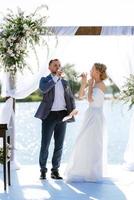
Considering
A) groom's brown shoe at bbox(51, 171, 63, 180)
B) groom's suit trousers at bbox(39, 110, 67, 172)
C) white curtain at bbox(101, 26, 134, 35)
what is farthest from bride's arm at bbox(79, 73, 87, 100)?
white curtain at bbox(101, 26, 134, 35)

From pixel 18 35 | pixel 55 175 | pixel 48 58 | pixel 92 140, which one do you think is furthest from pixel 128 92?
pixel 18 35

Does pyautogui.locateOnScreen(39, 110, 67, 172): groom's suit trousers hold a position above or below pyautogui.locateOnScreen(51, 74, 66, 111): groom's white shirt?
below

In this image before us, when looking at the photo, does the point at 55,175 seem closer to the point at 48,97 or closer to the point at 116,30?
the point at 48,97

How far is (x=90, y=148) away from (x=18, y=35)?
1.56 meters

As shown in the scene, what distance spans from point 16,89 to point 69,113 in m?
1.13

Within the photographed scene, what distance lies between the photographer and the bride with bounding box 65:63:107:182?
19.7ft

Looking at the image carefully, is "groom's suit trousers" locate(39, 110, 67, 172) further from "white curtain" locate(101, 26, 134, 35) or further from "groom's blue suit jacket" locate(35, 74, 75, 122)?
"white curtain" locate(101, 26, 134, 35)

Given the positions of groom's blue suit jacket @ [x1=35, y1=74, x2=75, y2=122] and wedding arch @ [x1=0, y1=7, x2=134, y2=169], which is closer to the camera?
groom's blue suit jacket @ [x1=35, y1=74, x2=75, y2=122]

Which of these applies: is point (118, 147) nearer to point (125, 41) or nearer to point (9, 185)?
point (125, 41)

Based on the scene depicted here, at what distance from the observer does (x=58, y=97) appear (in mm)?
5996

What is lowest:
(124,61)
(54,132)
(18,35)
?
(54,132)

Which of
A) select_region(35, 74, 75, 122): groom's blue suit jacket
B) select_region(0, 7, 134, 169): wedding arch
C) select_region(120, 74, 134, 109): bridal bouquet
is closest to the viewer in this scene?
select_region(35, 74, 75, 122): groom's blue suit jacket

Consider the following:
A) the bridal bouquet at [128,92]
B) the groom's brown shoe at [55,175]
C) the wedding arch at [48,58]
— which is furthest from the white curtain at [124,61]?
the groom's brown shoe at [55,175]

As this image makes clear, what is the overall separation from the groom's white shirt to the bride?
222 millimetres
